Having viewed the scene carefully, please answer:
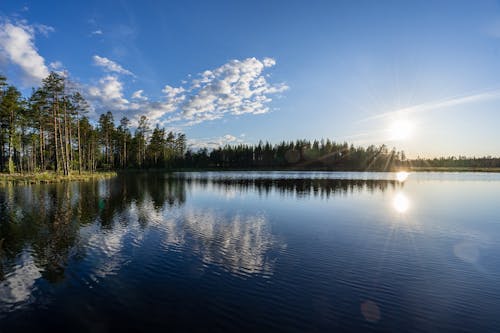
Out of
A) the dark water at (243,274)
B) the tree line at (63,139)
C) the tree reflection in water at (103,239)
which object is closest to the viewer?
the dark water at (243,274)

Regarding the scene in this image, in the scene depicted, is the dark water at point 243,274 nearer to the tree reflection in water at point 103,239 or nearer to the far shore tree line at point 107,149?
the tree reflection in water at point 103,239

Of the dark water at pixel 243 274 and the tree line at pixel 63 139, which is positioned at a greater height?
the tree line at pixel 63 139

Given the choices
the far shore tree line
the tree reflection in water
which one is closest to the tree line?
the far shore tree line

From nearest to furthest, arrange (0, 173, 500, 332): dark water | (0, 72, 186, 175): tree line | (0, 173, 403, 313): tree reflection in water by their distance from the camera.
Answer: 1. (0, 173, 500, 332): dark water
2. (0, 173, 403, 313): tree reflection in water
3. (0, 72, 186, 175): tree line

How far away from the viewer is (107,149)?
Answer: 100188 millimetres

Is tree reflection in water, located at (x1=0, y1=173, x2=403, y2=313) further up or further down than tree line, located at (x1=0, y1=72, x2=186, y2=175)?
further down

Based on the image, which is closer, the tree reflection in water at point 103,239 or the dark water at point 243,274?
the dark water at point 243,274

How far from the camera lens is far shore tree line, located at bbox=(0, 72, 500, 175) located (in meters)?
51.7

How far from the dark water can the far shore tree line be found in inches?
1696

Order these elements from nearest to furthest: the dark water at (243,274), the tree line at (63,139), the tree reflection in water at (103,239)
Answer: the dark water at (243,274), the tree reflection in water at (103,239), the tree line at (63,139)

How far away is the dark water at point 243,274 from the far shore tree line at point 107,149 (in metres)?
43.1

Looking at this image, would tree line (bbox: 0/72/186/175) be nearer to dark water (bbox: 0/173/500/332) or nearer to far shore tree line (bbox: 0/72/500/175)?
far shore tree line (bbox: 0/72/500/175)

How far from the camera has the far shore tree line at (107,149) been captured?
51.7m

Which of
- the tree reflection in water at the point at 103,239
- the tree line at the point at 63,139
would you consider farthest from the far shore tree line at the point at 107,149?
the tree reflection in water at the point at 103,239
